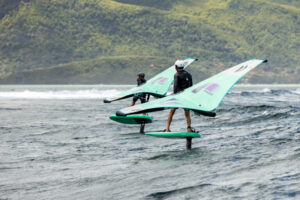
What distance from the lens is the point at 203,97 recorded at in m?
12.3

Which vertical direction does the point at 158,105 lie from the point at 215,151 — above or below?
above

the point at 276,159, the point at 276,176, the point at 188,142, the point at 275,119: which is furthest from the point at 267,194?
the point at 275,119

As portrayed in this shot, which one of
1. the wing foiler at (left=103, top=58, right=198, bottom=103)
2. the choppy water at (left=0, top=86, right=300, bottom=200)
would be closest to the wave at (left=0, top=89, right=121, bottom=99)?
the choppy water at (left=0, top=86, right=300, bottom=200)

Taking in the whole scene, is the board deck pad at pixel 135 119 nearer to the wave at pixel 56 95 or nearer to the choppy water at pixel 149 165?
the choppy water at pixel 149 165

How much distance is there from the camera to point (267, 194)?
8094 millimetres

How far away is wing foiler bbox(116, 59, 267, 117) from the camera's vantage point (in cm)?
1176

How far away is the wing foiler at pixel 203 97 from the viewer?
38.6 ft

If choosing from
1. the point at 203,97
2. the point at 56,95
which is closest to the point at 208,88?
the point at 203,97

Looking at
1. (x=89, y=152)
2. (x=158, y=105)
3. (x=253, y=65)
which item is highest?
(x=253, y=65)

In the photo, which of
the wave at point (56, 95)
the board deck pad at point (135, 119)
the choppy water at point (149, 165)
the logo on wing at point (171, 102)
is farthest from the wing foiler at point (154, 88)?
the wave at point (56, 95)

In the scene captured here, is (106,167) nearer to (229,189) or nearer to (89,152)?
(89,152)

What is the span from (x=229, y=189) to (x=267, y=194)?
0.68 meters

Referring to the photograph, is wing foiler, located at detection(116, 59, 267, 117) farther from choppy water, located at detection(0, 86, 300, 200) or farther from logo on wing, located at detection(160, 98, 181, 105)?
choppy water, located at detection(0, 86, 300, 200)

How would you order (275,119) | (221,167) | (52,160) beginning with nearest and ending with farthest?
(221,167) < (52,160) < (275,119)
